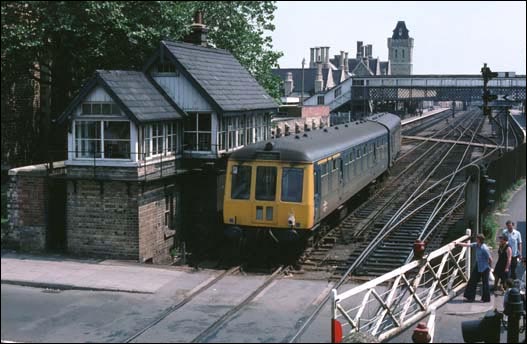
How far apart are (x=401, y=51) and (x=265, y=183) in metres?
116

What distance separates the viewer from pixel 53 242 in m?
17.7

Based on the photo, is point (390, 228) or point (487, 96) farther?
point (487, 96)

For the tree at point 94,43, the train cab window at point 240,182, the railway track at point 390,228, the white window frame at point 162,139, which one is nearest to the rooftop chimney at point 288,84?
the railway track at point 390,228

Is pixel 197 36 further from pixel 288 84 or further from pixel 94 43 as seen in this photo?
pixel 288 84

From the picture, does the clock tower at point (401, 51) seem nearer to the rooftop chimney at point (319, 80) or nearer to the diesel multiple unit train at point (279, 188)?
the rooftop chimney at point (319, 80)

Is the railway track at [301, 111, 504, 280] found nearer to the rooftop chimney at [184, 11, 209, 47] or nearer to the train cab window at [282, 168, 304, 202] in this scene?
the train cab window at [282, 168, 304, 202]

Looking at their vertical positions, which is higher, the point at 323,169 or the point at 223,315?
the point at 323,169

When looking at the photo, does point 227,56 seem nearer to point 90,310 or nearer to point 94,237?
point 94,237

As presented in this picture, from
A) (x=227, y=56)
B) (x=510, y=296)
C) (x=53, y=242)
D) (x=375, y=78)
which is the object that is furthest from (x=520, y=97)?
(x=510, y=296)

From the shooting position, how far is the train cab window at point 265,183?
55.8 ft

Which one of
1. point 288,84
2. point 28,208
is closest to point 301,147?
point 28,208

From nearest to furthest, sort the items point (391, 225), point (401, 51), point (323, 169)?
point (323, 169)
point (391, 225)
point (401, 51)

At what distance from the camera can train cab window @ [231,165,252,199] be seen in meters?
17.2

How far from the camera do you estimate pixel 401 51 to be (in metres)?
128
